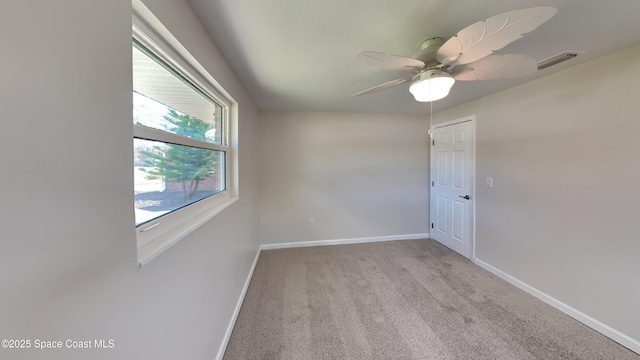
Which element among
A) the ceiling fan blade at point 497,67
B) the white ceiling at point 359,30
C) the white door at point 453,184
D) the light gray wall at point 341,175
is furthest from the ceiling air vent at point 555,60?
the light gray wall at point 341,175

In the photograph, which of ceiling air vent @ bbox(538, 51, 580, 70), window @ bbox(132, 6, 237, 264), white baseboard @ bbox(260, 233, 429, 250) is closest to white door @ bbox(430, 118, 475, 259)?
white baseboard @ bbox(260, 233, 429, 250)

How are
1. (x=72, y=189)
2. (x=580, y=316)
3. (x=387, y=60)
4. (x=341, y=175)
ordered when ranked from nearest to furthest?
(x=72, y=189), (x=387, y=60), (x=580, y=316), (x=341, y=175)

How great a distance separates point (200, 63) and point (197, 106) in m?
0.32

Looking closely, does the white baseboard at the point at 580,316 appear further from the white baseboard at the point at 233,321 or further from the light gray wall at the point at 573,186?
the white baseboard at the point at 233,321

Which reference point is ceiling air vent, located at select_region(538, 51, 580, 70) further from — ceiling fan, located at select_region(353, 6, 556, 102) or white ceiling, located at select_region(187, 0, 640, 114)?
ceiling fan, located at select_region(353, 6, 556, 102)

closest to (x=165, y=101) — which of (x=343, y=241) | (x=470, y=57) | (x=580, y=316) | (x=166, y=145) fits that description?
(x=166, y=145)

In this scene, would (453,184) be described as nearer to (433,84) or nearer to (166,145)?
(433,84)

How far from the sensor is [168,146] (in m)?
1.07

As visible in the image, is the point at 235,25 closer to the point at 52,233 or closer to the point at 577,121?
the point at 52,233

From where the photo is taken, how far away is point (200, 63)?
4.09 ft

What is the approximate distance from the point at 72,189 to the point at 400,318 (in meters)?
2.20

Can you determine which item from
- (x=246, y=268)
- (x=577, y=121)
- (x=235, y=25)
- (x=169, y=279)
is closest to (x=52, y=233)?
(x=169, y=279)

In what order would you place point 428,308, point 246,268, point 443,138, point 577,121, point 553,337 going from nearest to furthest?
point 553,337
point 577,121
point 428,308
point 246,268
point 443,138

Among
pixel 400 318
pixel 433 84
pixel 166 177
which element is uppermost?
pixel 433 84
